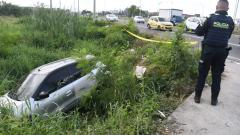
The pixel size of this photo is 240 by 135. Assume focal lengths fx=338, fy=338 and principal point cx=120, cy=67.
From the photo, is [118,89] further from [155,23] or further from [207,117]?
[155,23]

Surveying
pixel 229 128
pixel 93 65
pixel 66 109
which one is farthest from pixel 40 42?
pixel 229 128

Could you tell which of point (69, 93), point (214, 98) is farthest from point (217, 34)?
point (69, 93)

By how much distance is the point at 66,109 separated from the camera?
8.21 m

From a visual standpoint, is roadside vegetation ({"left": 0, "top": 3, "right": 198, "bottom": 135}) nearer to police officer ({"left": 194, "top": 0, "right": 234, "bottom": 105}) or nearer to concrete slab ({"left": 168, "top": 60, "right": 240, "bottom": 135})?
concrete slab ({"left": 168, "top": 60, "right": 240, "bottom": 135})

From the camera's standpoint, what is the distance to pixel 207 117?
5.87m

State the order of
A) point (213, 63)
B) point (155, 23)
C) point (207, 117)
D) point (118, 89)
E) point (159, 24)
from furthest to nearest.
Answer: point (155, 23) → point (159, 24) → point (118, 89) → point (213, 63) → point (207, 117)

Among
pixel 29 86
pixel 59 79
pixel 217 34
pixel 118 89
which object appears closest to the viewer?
pixel 217 34

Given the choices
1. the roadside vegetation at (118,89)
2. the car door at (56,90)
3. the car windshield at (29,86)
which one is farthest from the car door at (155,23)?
the car windshield at (29,86)

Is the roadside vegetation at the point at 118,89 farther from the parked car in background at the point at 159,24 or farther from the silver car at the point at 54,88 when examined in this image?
the parked car in background at the point at 159,24

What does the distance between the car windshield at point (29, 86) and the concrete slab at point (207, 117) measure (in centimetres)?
361

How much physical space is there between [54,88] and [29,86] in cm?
61

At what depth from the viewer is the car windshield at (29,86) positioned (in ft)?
26.2

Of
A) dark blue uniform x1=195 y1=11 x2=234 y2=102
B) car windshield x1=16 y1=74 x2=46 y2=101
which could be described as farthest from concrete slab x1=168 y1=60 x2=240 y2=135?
car windshield x1=16 y1=74 x2=46 y2=101

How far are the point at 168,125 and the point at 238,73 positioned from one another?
5.43 meters
